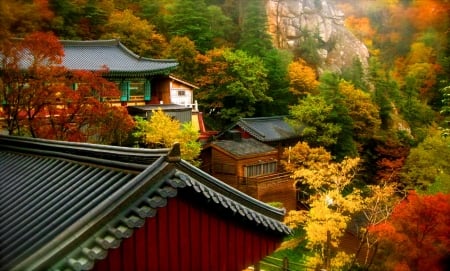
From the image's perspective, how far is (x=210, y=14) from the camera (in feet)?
92.9

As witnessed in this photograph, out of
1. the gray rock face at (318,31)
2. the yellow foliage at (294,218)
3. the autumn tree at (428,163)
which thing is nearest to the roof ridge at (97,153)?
the yellow foliage at (294,218)

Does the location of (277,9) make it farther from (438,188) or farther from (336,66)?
(438,188)

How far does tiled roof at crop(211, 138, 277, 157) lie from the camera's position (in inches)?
734

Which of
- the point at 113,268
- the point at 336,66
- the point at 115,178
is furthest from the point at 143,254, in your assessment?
the point at 336,66

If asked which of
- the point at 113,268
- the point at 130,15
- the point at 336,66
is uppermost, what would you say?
the point at 130,15

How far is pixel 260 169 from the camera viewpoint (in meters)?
19.2

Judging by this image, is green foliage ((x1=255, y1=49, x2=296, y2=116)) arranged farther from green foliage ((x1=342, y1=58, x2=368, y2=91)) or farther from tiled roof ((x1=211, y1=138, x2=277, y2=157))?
tiled roof ((x1=211, y1=138, x2=277, y2=157))

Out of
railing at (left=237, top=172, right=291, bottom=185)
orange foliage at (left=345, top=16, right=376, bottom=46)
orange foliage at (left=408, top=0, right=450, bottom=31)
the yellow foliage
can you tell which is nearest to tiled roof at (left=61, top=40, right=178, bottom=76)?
railing at (left=237, top=172, right=291, bottom=185)

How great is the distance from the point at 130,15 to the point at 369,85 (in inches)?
581

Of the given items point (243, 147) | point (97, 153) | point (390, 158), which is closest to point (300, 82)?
point (390, 158)

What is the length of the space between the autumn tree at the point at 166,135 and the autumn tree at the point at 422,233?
23.4ft

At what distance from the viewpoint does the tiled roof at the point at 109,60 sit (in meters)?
19.3

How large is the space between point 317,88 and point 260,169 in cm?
745

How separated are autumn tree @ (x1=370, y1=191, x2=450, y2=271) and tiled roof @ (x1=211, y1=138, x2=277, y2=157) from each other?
28.3 feet
